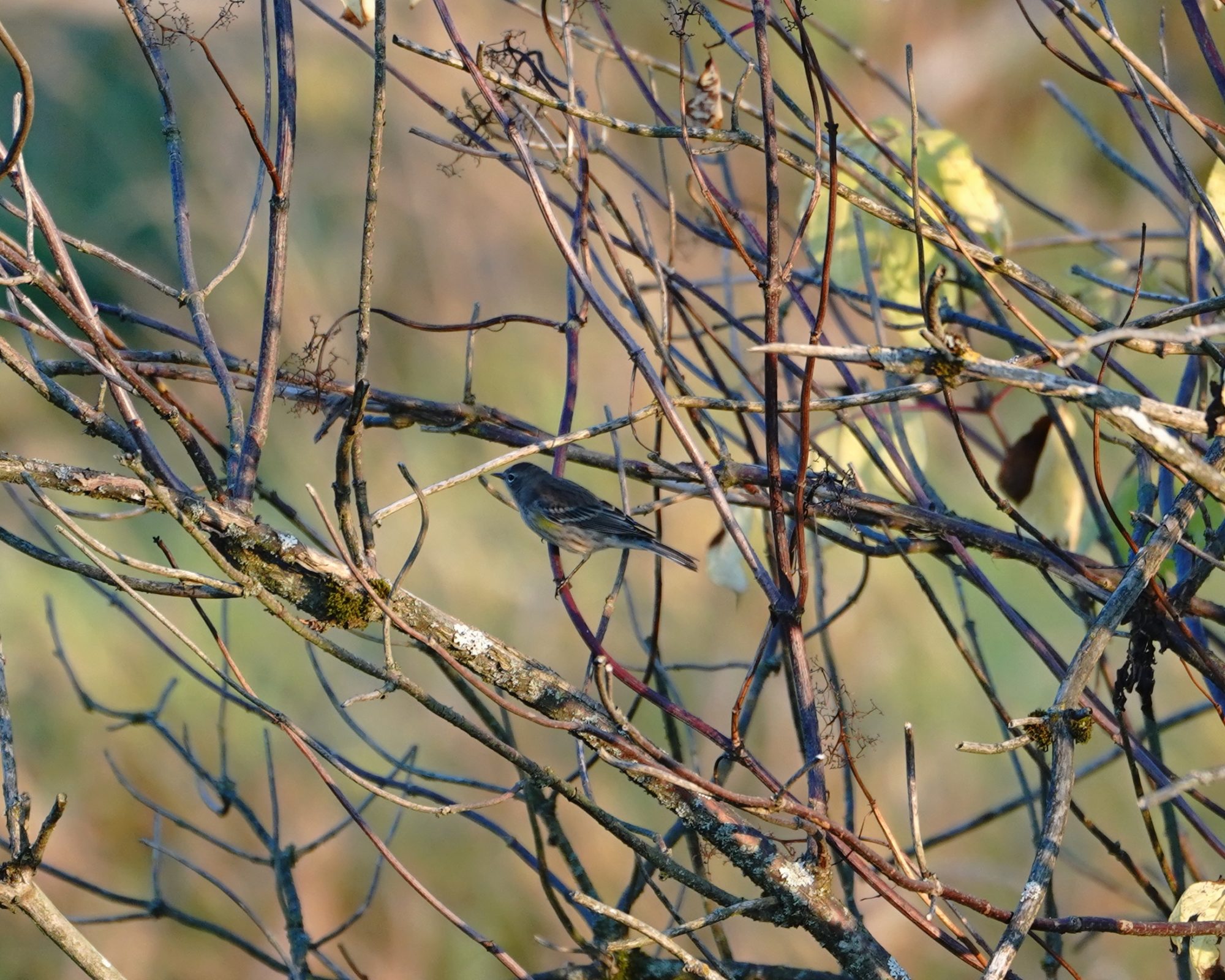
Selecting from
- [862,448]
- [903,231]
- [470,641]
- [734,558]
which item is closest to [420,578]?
[734,558]

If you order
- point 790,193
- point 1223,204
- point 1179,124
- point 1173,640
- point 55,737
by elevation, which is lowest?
point 55,737

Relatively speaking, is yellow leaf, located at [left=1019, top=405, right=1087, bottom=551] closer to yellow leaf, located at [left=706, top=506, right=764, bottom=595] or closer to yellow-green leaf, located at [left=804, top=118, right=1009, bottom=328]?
yellow-green leaf, located at [left=804, top=118, right=1009, bottom=328]

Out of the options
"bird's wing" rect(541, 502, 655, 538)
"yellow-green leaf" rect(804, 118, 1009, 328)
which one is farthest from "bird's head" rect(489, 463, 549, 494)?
"yellow-green leaf" rect(804, 118, 1009, 328)

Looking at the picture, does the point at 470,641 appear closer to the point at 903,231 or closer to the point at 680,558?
the point at 903,231

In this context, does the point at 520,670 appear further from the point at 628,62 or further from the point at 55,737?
the point at 55,737

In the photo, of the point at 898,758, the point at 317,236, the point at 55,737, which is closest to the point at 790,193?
the point at 317,236

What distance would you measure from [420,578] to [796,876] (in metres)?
4.32

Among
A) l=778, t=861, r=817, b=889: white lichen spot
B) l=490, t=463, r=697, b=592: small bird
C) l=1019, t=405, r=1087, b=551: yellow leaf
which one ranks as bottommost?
l=778, t=861, r=817, b=889: white lichen spot

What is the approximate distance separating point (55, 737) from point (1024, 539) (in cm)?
470

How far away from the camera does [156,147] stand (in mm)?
6957

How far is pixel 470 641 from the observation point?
4.87 ft

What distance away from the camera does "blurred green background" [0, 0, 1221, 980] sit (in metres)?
4.89

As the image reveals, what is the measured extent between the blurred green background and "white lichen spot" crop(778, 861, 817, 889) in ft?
9.16

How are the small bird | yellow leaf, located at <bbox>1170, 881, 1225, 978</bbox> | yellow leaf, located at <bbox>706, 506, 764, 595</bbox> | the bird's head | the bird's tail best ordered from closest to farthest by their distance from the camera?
1. yellow leaf, located at <bbox>1170, 881, 1225, 978</bbox>
2. yellow leaf, located at <bbox>706, 506, 764, 595</bbox>
3. the bird's tail
4. the small bird
5. the bird's head
